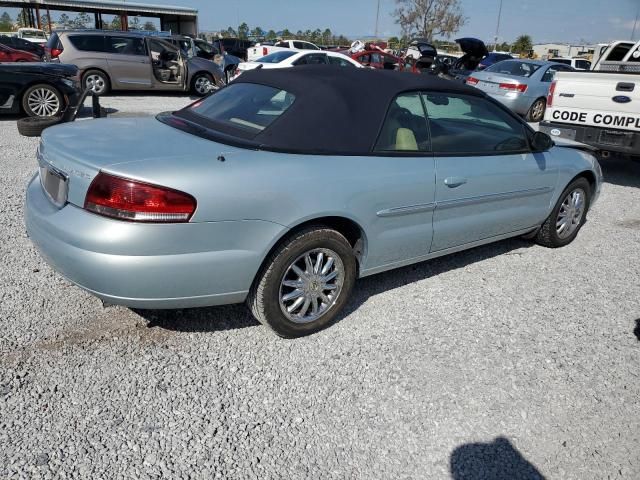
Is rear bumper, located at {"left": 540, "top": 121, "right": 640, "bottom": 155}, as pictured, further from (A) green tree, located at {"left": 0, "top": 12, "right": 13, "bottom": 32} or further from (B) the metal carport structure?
(A) green tree, located at {"left": 0, "top": 12, "right": 13, "bottom": 32}

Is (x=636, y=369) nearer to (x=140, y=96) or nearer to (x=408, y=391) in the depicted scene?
(x=408, y=391)

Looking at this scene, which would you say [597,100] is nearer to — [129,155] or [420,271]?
[420,271]

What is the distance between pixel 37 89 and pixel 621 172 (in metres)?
10.2

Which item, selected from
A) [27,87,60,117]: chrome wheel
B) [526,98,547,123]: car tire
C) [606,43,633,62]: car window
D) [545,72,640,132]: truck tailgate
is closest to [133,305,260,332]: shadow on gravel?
[545,72,640,132]: truck tailgate

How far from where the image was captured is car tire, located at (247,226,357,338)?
298cm

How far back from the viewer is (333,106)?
3281 mm

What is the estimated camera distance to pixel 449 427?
2619 mm

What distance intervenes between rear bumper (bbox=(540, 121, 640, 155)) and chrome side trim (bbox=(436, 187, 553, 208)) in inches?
128

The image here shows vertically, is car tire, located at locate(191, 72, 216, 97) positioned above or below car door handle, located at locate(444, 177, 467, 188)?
below

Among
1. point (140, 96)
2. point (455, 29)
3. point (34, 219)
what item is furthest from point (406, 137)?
point (455, 29)

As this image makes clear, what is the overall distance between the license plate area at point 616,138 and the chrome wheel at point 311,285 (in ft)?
18.4

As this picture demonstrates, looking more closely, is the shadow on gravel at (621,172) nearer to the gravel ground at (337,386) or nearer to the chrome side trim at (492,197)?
the chrome side trim at (492,197)

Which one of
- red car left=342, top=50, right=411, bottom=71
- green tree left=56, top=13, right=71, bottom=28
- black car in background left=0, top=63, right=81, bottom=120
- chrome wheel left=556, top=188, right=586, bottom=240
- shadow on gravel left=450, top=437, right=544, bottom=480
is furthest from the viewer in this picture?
green tree left=56, top=13, right=71, bottom=28

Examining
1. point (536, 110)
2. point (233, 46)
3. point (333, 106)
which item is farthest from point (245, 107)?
point (233, 46)
